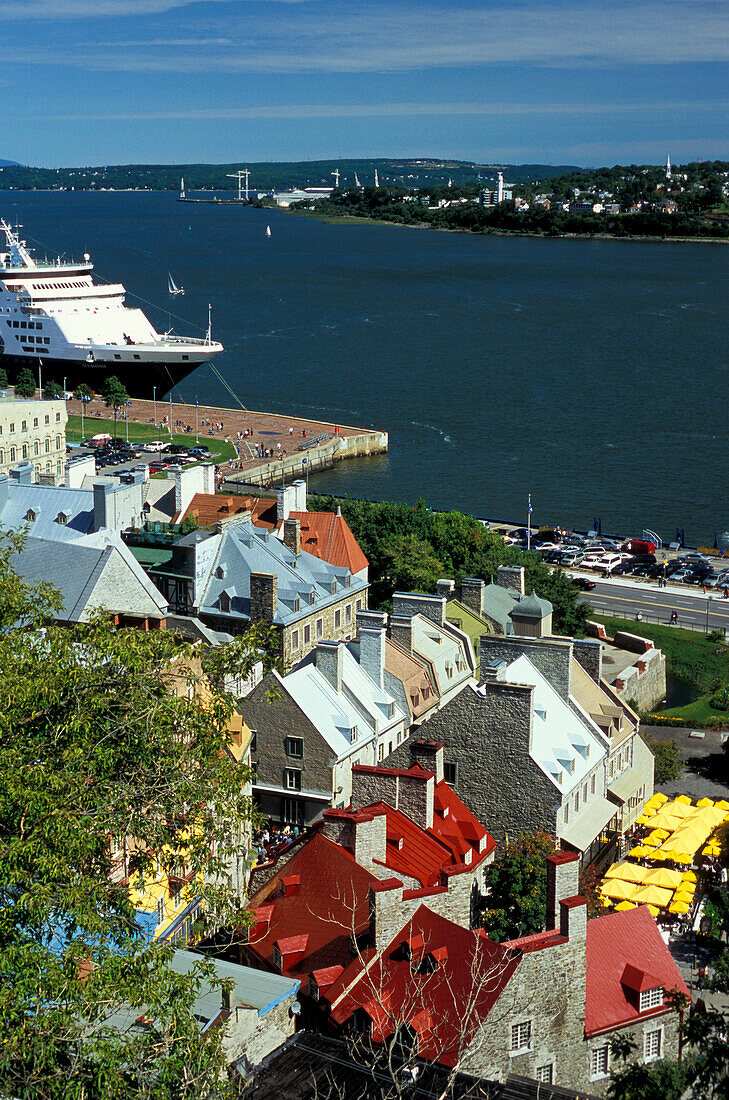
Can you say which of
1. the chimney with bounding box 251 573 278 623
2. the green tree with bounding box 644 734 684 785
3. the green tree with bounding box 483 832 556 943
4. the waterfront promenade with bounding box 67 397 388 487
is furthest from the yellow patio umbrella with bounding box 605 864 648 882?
the waterfront promenade with bounding box 67 397 388 487

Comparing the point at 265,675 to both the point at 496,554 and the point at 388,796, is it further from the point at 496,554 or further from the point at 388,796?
the point at 496,554

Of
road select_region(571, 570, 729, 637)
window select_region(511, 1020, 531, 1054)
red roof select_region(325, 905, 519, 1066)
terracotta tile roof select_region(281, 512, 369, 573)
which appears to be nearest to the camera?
red roof select_region(325, 905, 519, 1066)

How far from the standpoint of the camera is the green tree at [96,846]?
13.7 m

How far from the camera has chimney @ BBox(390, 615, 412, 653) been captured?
106ft

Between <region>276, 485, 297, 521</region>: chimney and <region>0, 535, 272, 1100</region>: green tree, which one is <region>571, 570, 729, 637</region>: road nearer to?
<region>276, 485, 297, 521</region>: chimney

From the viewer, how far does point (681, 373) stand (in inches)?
4491

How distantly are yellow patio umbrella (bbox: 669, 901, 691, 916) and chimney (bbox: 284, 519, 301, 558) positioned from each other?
633 inches

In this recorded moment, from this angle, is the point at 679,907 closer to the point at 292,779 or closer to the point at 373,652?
the point at 292,779

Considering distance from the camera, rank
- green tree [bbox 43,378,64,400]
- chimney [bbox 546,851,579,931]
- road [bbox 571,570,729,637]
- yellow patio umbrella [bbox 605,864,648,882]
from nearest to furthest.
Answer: chimney [bbox 546,851,579,931] < yellow patio umbrella [bbox 605,864,648,882] < road [bbox 571,570,729,637] < green tree [bbox 43,378,64,400]

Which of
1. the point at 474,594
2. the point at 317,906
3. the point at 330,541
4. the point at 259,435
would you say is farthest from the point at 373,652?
the point at 259,435

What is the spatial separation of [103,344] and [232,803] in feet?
319

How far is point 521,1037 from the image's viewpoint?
18.4m

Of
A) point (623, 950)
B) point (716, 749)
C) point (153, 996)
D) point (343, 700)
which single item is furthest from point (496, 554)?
point (153, 996)

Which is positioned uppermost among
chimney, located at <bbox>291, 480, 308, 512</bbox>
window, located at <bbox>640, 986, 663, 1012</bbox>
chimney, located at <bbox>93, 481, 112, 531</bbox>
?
chimney, located at <bbox>93, 481, 112, 531</bbox>
